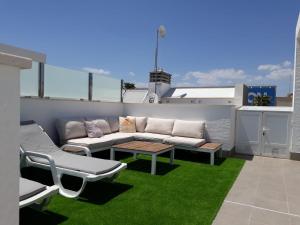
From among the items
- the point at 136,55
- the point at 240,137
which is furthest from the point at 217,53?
the point at 240,137

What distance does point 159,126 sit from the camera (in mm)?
7660

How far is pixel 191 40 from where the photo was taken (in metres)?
12.8

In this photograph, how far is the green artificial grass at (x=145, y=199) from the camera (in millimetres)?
3166

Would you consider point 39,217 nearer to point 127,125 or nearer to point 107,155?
point 107,155

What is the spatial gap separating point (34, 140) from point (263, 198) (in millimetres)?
4183

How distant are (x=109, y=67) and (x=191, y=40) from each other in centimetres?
451

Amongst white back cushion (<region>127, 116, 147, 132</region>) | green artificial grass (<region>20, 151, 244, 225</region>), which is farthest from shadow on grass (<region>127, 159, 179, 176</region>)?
white back cushion (<region>127, 116, 147, 132</region>)

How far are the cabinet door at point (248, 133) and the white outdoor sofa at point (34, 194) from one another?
626 centimetres

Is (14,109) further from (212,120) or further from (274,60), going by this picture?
(274,60)

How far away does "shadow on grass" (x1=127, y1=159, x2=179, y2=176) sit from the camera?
5488 mm

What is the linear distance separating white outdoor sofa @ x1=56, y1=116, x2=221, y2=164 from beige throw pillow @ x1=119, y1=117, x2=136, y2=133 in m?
0.13

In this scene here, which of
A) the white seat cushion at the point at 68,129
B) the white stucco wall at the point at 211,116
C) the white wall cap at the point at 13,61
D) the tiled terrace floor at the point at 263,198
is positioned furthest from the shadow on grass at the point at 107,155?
the white wall cap at the point at 13,61

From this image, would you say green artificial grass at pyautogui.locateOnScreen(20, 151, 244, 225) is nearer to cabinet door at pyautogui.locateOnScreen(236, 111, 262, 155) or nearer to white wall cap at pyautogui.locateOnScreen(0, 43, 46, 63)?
cabinet door at pyautogui.locateOnScreen(236, 111, 262, 155)

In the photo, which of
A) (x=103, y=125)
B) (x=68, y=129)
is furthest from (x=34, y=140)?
(x=103, y=125)
